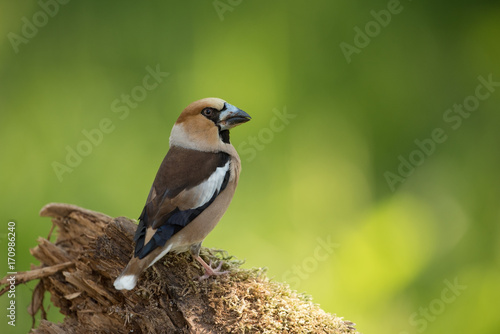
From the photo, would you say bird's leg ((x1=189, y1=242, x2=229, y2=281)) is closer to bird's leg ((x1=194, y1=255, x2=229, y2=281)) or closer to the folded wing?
bird's leg ((x1=194, y1=255, x2=229, y2=281))

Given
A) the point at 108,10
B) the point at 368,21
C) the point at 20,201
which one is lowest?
the point at 20,201

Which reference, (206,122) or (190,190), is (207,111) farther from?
(190,190)

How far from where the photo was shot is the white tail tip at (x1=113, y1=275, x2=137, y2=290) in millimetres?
2703

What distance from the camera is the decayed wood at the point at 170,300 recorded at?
2760mm

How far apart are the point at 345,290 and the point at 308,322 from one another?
253cm

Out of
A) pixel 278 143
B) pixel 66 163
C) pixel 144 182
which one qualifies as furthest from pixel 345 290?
A: pixel 66 163

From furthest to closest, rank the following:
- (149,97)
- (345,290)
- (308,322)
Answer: (149,97) < (345,290) < (308,322)

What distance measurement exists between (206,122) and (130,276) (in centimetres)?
105

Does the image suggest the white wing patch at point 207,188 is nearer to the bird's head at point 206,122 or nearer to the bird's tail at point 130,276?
the bird's head at point 206,122

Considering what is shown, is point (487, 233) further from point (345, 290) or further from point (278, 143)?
point (278, 143)

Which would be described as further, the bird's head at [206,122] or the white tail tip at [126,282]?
the bird's head at [206,122]

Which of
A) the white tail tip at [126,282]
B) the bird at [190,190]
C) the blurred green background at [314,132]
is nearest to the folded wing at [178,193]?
the bird at [190,190]

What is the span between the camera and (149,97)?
5574 mm

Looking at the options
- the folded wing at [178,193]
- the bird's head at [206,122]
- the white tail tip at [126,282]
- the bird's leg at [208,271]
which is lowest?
the white tail tip at [126,282]
